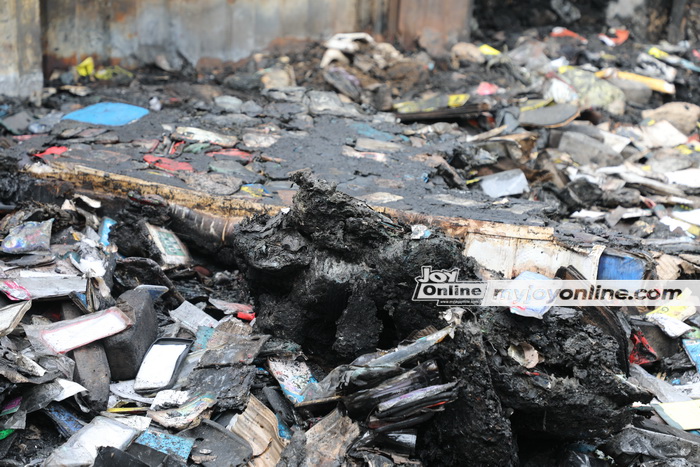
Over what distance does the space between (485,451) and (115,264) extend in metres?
2.71

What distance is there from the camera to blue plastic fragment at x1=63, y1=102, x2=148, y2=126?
641cm

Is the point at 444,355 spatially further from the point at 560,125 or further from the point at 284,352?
the point at 560,125

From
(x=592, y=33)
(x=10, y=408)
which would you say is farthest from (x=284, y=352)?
(x=592, y=33)

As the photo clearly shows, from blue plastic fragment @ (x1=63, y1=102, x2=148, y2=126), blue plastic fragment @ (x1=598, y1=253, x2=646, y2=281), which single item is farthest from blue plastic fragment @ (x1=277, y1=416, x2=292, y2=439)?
blue plastic fragment @ (x1=63, y1=102, x2=148, y2=126)

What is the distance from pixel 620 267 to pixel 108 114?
498 centimetres

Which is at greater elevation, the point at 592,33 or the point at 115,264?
the point at 592,33

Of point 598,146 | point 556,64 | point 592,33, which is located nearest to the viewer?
point 598,146

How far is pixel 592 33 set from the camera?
11297 millimetres

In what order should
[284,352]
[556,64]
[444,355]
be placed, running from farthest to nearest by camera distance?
[556,64]
[284,352]
[444,355]
